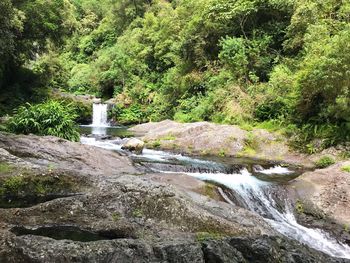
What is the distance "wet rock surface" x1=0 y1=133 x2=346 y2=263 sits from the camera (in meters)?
5.12

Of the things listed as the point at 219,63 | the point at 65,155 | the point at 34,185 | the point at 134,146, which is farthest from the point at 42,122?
the point at 219,63

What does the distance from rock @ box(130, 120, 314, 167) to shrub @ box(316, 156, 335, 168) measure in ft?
1.61

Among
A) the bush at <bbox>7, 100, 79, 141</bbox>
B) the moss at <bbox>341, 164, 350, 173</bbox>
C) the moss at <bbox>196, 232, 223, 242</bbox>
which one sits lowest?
the moss at <bbox>196, 232, 223, 242</bbox>

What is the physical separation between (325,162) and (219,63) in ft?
37.5

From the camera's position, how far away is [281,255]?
596 cm

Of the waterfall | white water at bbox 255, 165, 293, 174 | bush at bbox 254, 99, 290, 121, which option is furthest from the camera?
bush at bbox 254, 99, 290, 121

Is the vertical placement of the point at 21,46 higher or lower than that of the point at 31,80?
higher

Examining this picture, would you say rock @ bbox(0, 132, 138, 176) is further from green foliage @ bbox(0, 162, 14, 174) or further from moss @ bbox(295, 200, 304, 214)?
moss @ bbox(295, 200, 304, 214)

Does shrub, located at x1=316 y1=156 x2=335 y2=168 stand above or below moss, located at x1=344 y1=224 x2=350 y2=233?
above

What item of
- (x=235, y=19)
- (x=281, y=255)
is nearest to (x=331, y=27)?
(x=235, y=19)

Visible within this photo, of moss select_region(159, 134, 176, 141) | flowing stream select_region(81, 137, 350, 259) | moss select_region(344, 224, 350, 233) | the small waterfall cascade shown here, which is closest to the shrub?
flowing stream select_region(81, 137, 350, 259)

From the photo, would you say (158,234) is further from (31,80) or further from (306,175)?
(31,80)

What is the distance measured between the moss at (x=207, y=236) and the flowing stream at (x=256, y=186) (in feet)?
8.52

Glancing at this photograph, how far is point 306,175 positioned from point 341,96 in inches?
143
